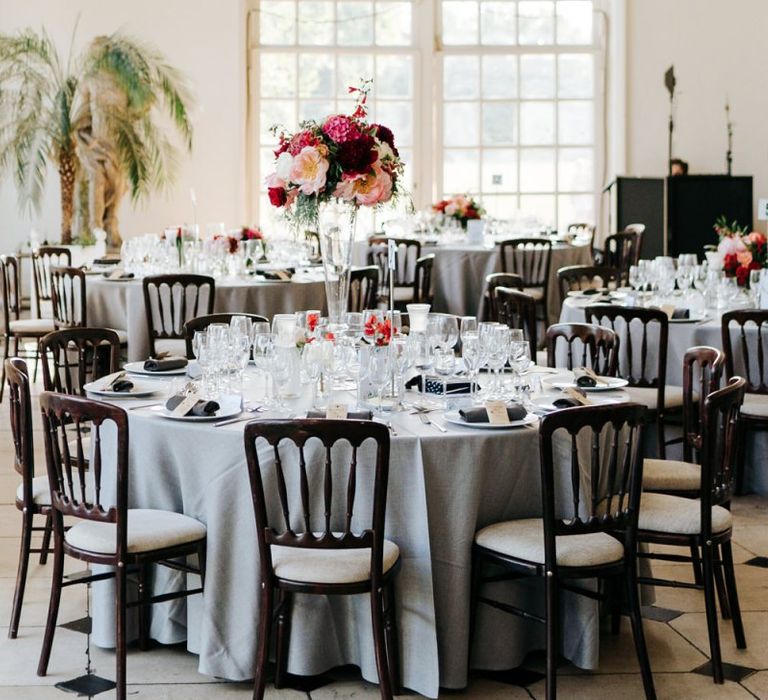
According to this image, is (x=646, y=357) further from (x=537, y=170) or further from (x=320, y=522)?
(x=537, y=170)

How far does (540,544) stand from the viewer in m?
3.65

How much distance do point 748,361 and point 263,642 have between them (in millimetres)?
3328

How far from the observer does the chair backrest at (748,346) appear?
5.91m

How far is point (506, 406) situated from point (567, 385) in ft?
2.09

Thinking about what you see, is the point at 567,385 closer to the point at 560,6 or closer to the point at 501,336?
the point at 501,336

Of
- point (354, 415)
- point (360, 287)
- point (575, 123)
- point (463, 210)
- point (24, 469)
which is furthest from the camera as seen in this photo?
point (575, 123)

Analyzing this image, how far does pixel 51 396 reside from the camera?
3.76 meters

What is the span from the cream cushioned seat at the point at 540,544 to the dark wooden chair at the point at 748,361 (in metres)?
2.38

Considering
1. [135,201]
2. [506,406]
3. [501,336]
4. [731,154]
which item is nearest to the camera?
[506,406]

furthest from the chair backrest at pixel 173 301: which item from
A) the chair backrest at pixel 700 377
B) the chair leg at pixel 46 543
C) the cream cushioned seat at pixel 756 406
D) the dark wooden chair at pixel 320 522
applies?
the dark wooden chair at pixel 320 522

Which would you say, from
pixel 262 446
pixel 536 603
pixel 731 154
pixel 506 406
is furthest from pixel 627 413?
pixel 731 154

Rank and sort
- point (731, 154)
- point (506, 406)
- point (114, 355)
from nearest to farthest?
1. point (506, 406)
2. point (114, 355)
3. point (731, 154)

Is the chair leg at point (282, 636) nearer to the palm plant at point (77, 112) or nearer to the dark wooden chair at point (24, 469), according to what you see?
the dark wooden chair at point (24, 469)

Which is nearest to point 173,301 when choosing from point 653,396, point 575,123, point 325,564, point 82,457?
point 653,396
